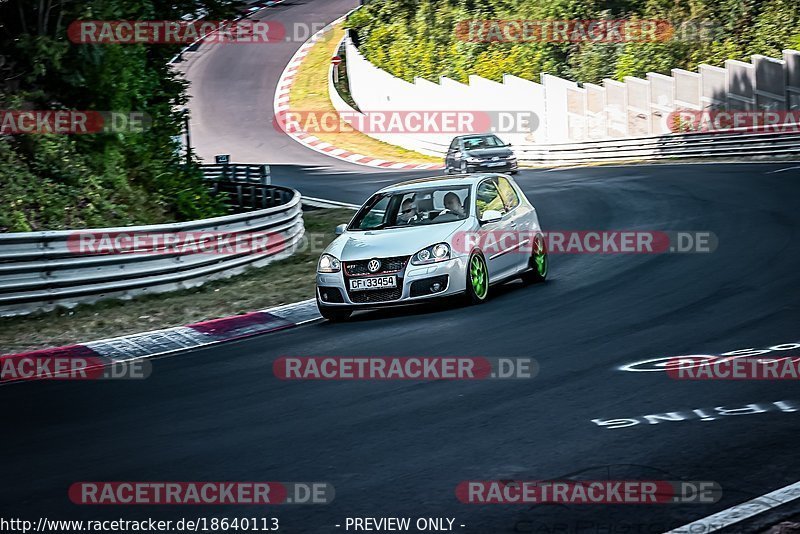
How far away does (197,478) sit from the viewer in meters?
6.55

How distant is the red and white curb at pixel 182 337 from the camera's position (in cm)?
1209

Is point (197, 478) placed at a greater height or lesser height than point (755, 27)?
lesser

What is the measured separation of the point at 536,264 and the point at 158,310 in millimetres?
4895

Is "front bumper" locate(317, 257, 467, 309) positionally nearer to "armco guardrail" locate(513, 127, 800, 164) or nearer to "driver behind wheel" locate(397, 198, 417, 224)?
"driver behind wheel" locate(397, 198, 417, 224)

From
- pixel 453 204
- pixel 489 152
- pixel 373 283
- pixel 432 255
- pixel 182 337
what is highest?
pixel 453 204

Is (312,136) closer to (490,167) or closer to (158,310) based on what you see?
(490,167)

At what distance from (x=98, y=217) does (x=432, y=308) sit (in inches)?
255

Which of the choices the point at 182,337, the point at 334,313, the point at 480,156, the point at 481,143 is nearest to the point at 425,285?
the point at 334,313

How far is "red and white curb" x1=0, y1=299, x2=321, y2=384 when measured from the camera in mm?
12086

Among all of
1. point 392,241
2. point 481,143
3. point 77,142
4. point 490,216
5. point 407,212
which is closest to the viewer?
point 392,241

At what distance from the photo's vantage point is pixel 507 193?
575 inches

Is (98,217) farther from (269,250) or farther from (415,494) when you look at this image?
(415,494)

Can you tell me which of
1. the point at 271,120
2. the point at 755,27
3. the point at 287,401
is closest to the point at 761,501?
the point at 287,401

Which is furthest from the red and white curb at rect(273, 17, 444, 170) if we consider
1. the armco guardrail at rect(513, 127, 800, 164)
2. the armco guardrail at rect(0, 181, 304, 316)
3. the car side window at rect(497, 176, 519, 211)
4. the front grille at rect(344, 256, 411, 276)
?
the front grille at rect(344, 256, 411, 276)
